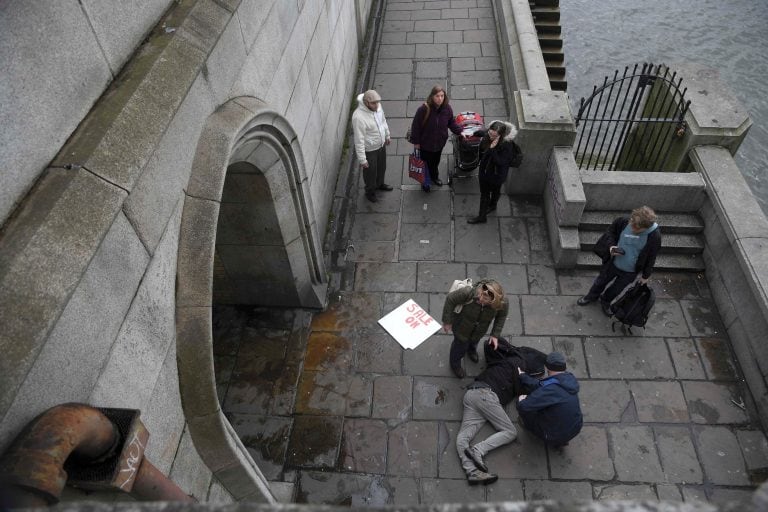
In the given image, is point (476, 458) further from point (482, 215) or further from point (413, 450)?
point (482, 215)

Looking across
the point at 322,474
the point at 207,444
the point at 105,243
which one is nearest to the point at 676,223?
the point at 322,474

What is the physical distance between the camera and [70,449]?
5.68ft

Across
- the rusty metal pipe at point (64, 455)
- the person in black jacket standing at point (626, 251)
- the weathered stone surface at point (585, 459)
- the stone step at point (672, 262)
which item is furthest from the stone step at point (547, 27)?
the rusty metal pipe at point (64, 455)

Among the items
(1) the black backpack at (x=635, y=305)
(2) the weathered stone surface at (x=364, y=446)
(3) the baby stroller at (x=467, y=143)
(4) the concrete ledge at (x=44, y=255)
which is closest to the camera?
(4) the concrete ledge at (x=44, y=255)

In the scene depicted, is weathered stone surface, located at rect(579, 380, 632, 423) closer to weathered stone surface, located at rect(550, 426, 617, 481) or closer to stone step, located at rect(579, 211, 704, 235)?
weathered stone surface, located at rect(550, 426, 617, 481)

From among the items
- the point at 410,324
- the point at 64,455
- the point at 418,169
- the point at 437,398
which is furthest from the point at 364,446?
the point at 418,169

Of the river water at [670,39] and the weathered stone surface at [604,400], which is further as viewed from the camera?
the river water at [670,39]

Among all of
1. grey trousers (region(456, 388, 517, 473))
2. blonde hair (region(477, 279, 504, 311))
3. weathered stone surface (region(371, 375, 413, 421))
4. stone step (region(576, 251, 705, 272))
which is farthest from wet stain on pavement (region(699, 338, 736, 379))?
weathered stone surface (region(371, 375, 413, 421))

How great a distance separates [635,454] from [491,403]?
1.45m

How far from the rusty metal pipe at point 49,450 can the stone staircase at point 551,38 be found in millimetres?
9661

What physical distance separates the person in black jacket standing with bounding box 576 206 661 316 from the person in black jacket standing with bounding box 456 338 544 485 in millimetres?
1221

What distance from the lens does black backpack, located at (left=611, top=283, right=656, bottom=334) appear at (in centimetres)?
521

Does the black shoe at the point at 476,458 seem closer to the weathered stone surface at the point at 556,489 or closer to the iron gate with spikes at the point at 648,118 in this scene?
the weathered stone surface at the point at 556,489

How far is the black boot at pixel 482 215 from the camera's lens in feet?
21.6
